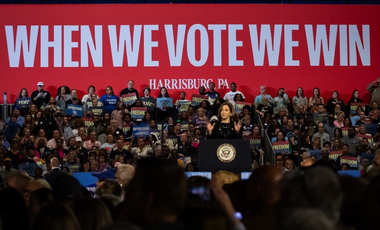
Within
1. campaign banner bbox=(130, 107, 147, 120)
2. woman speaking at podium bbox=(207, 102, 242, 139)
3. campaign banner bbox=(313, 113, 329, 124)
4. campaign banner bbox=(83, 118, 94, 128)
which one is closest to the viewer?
woman speaking at podium bbox=(207, 102, 242, 139)

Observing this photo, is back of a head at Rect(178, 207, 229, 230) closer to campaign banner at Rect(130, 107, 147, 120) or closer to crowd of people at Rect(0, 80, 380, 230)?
crowd of people at Rect(0, 80, 380, 230)

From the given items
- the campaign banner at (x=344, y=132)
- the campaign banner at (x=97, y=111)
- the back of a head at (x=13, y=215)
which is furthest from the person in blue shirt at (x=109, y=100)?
the back of a head at (x=13, y=215)

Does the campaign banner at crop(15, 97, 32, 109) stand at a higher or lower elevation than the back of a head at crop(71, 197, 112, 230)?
higher

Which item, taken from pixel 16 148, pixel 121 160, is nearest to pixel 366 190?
pixel 121 160

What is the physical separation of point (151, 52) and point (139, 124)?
3.55m

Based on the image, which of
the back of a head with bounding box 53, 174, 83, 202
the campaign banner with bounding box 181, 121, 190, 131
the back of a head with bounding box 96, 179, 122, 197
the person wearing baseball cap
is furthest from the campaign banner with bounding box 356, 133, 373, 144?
the back of a head with bounding box 53, 174, 83, 202

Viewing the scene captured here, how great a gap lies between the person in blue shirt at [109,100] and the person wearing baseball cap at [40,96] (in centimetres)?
139

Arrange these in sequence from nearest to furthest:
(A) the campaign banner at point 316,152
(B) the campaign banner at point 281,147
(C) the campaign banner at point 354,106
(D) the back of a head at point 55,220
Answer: (D) the back of a head at point 55,220
(B) the campaign banner at point 281,147
(A) the campaign banner at point 316,152
(C) the campaign banner at point 354,106

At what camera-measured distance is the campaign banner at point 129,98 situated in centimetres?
1716

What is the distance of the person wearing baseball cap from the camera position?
1722 cm

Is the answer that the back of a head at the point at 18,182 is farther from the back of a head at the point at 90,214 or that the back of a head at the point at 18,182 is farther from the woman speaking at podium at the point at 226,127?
the woman speaking at podium at the point at 226,127

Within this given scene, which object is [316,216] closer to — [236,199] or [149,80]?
[236,199]

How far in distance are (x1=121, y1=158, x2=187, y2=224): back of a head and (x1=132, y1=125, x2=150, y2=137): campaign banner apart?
39.6 ft

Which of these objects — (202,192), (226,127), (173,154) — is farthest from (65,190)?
(173,154)
